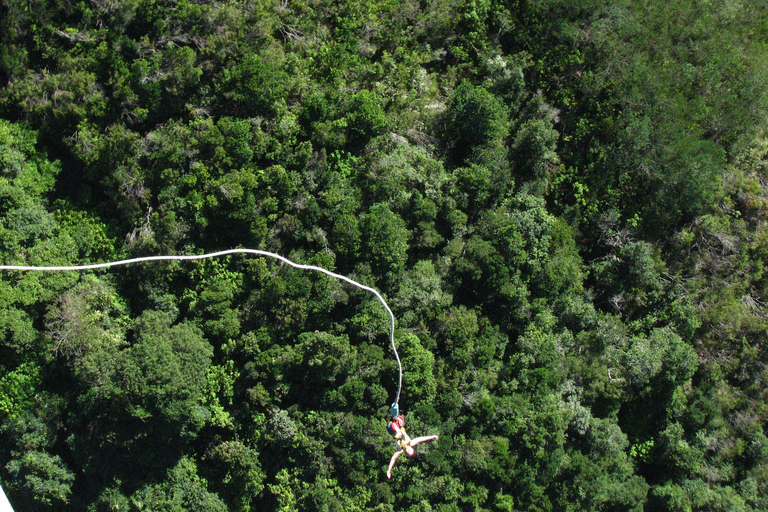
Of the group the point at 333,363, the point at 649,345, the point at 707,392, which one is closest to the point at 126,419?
the point at 333,363

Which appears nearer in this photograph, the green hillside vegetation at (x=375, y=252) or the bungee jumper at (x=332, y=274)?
the bungee jumper at (x=332, y=274)

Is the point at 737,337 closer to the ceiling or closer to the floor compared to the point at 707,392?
closer to the ceiling

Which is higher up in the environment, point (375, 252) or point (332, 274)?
point (332, 274)

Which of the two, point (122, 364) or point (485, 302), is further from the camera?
point (485, 302)

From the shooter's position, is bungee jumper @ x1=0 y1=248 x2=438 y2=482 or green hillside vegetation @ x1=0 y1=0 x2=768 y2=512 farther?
green hillside vegetation @ x1=0 y1=0 x2=768 y2=512

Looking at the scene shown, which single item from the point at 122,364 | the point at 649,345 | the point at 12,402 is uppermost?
the point at 649,345

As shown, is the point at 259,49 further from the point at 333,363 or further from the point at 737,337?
the point at 737,337

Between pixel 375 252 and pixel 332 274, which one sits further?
pixel 375 252

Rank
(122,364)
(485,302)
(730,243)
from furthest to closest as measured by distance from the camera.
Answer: (730,243)
(485,302)
(122,364)
